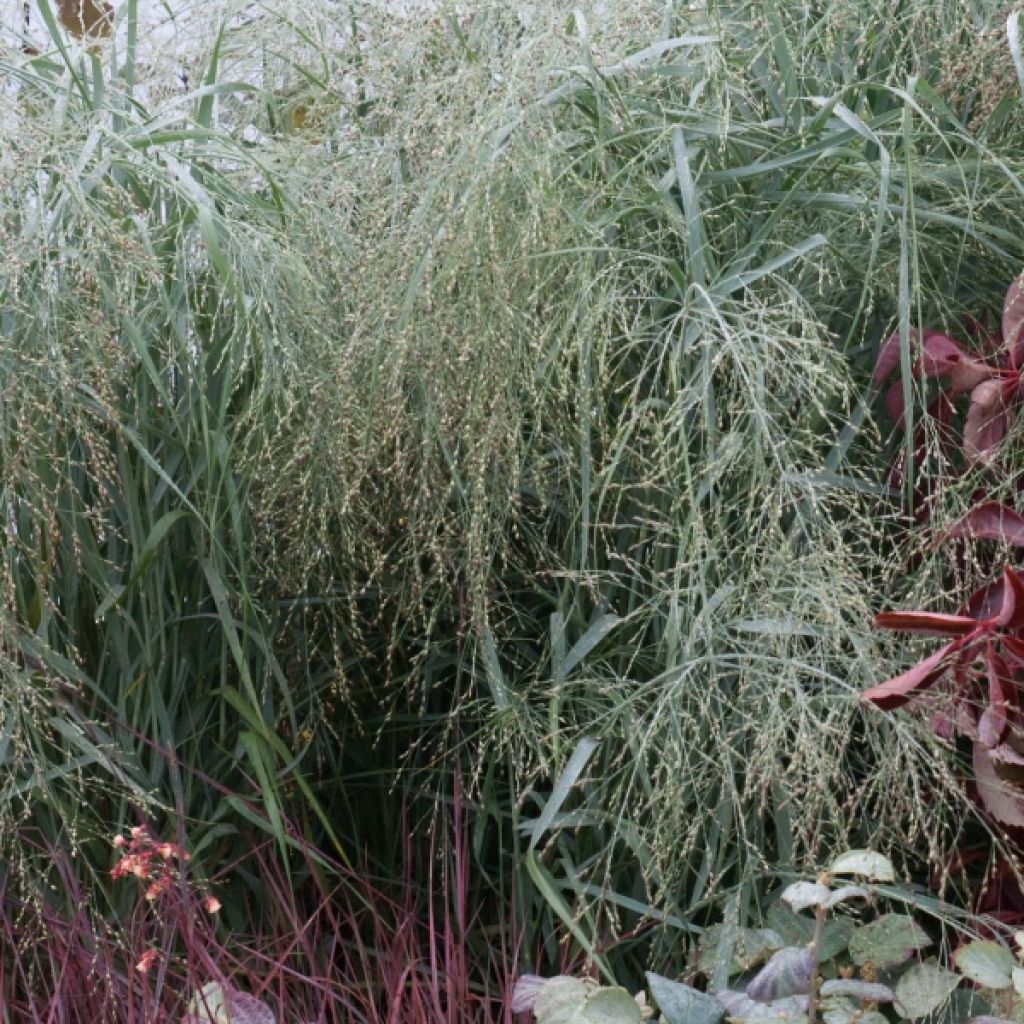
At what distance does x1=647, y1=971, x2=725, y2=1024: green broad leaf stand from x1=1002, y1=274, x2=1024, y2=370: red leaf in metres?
0.80

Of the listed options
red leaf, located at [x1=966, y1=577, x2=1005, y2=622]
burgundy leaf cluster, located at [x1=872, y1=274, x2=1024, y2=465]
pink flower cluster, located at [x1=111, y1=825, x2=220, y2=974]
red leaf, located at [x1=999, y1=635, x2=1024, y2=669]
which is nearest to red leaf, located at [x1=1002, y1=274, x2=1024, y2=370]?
burgundy leaf cluster, located at [x1=872, y1=274, x2=1024, y2=465]

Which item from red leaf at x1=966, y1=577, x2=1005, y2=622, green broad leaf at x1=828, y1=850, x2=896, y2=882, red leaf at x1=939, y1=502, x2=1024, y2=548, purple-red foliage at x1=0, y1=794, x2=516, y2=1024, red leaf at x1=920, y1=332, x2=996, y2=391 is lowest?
purple-red foliage at x1=0, y1=794, x2=516, y2=1024

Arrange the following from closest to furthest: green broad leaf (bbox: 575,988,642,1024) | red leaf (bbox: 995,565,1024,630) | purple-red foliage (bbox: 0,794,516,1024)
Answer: green broad leaf (bbox: 575,988,642,1024)
red leaf (bbox: 995,565,1024,630)
purple-red foliage (bbox: 0,794,516,1024)

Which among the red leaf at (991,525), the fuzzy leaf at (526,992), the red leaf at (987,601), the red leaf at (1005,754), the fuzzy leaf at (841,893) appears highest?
the red leaf at (991,525)

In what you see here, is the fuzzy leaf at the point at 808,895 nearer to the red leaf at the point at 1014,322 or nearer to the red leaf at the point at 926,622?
the red leaf at the point at 926,622

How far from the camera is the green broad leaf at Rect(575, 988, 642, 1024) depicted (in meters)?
1.53

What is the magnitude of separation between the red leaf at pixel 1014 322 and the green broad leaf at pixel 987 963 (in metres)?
0.67

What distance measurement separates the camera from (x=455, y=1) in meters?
2.18

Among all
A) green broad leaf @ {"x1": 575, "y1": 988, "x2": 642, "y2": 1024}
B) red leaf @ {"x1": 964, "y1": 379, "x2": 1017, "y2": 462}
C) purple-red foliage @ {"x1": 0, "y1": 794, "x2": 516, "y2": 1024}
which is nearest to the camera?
green broad leaf @ {"x1": 575, "y1": 988, "x2": 642, "y2": 1024}

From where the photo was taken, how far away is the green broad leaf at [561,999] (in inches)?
61.1

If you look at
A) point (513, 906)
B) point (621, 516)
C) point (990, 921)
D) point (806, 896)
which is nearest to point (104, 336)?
point (621, 516)

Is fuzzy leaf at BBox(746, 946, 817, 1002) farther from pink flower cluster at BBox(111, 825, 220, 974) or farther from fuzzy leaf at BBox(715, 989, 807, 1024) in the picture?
pink flower cluster at BBox(111, 825, 220, 974)

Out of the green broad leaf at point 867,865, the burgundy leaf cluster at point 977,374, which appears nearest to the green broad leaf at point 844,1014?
the green broad leaf at point 867,865

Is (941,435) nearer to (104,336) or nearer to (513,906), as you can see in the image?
(513,906)
